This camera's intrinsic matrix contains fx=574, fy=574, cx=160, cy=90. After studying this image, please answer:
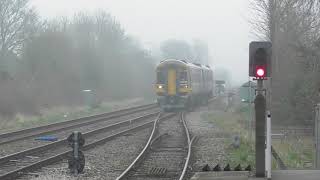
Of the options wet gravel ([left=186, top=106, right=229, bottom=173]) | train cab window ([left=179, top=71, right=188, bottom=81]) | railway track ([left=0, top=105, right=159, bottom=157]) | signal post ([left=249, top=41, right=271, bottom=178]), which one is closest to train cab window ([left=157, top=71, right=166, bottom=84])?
train cab window ([left=179, top=71, right=188, bottom=81])

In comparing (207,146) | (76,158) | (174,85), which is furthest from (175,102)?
(76,158)

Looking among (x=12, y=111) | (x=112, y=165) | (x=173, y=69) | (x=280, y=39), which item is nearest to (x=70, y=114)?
(x=12, y=111)

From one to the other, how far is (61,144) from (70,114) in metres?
18.3

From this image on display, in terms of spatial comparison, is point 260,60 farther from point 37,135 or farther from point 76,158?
point 37,135

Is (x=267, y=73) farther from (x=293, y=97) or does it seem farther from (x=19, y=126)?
(x=19, y=126)

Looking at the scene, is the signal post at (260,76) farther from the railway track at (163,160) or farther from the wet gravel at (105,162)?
the wet gravel at (105,162)

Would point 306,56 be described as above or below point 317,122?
above

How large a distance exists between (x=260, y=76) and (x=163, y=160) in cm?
580

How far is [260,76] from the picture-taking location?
31.7 feet

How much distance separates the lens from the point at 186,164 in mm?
13328

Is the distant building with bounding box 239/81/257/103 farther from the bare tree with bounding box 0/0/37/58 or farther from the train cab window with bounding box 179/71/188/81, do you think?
the bare tree with bounding box 0/0/37/58

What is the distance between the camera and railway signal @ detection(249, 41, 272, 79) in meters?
9.66

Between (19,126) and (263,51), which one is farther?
(19,126)

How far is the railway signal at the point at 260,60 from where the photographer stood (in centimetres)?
966
